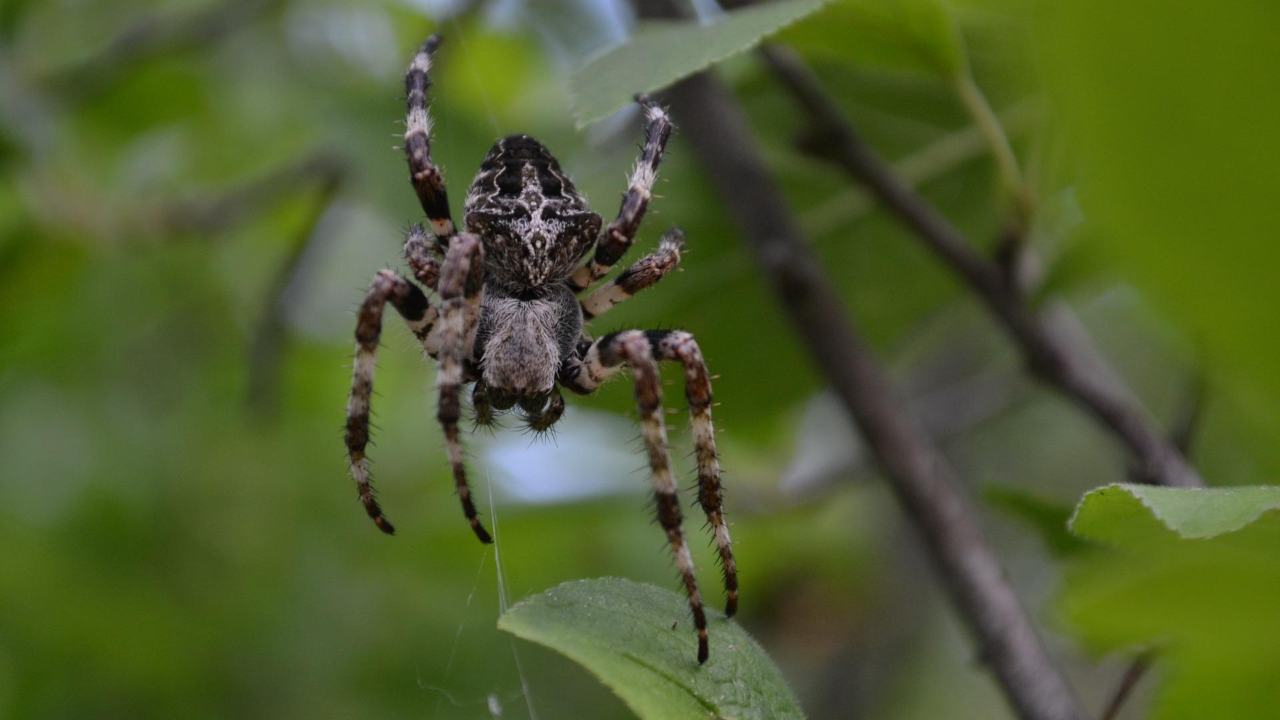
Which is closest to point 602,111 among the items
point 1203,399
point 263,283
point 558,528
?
point 1203,399

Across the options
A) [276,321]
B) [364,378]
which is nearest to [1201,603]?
[364,378]

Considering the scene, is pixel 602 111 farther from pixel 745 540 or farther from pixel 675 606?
pixel 745 540

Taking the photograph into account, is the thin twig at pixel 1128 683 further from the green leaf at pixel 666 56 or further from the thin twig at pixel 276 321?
the thin twig at pixel 276 321

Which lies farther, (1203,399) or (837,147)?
(837,147)

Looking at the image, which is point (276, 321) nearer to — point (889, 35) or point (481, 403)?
point (481, 403)

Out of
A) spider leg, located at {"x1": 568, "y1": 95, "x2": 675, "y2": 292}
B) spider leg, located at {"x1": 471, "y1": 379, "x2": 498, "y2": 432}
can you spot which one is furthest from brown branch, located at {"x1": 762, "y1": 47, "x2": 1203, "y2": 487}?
spider leg, located at {"x1": 471, "y1": 379, "x2": 498, "y2": 432}
